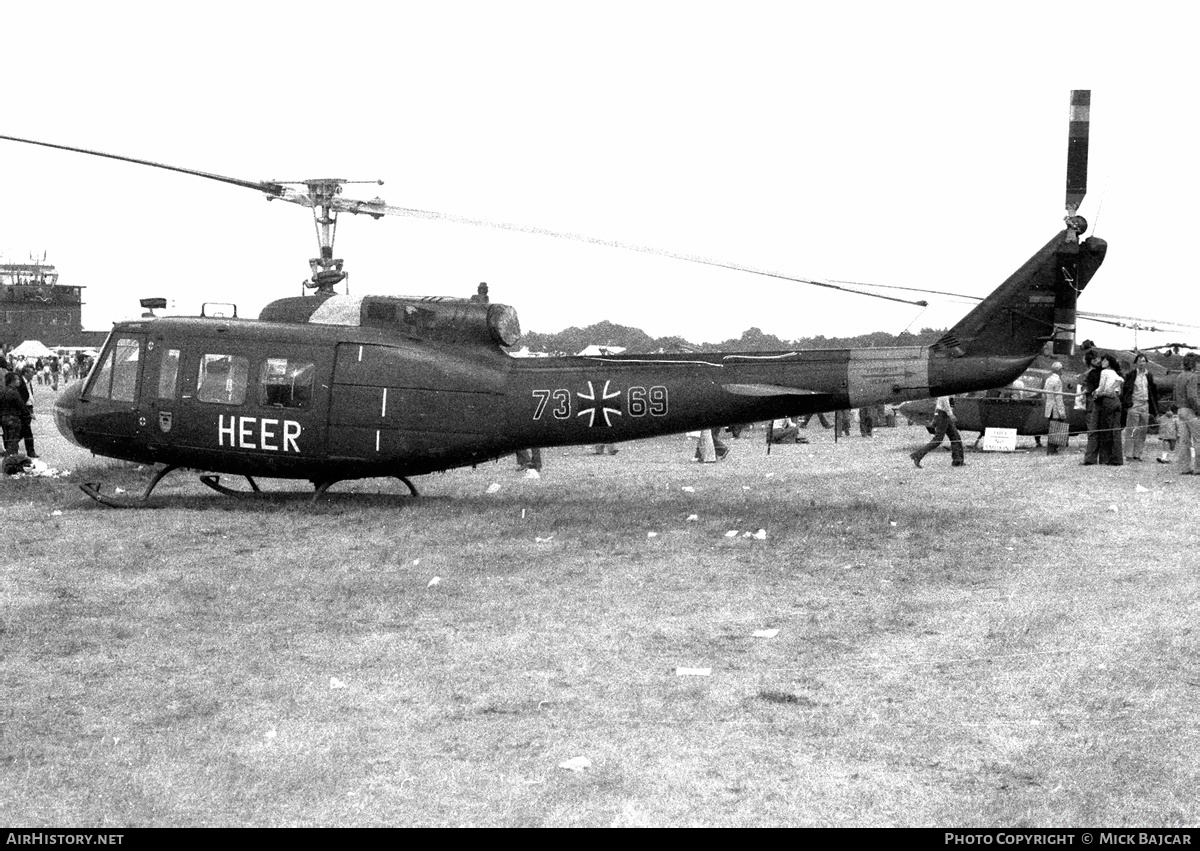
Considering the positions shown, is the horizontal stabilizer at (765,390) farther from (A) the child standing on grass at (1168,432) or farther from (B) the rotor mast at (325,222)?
(A) the child standing on grass at (1168,432)

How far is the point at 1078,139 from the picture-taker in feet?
42.6

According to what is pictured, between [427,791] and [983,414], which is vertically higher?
[983,414]

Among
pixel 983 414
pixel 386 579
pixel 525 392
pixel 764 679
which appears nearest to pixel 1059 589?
pixel 764 679

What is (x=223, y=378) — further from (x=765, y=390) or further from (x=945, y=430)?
(x=945, y=430)

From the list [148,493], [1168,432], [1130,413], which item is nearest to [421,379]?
[148,493]

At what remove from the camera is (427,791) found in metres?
6.00

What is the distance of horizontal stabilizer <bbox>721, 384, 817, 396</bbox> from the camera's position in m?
14.1

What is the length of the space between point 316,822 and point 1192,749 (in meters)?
4.17

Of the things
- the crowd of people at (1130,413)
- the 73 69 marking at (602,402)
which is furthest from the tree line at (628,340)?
the 73 69 marking at (602,402)

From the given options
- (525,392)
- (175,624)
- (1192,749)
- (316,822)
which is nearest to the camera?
(316,822)

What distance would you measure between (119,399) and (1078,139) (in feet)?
37.0

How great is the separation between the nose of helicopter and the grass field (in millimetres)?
1843

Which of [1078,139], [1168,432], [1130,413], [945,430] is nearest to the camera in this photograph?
[1078,139]

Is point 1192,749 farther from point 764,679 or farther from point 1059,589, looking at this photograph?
point 1059,589
